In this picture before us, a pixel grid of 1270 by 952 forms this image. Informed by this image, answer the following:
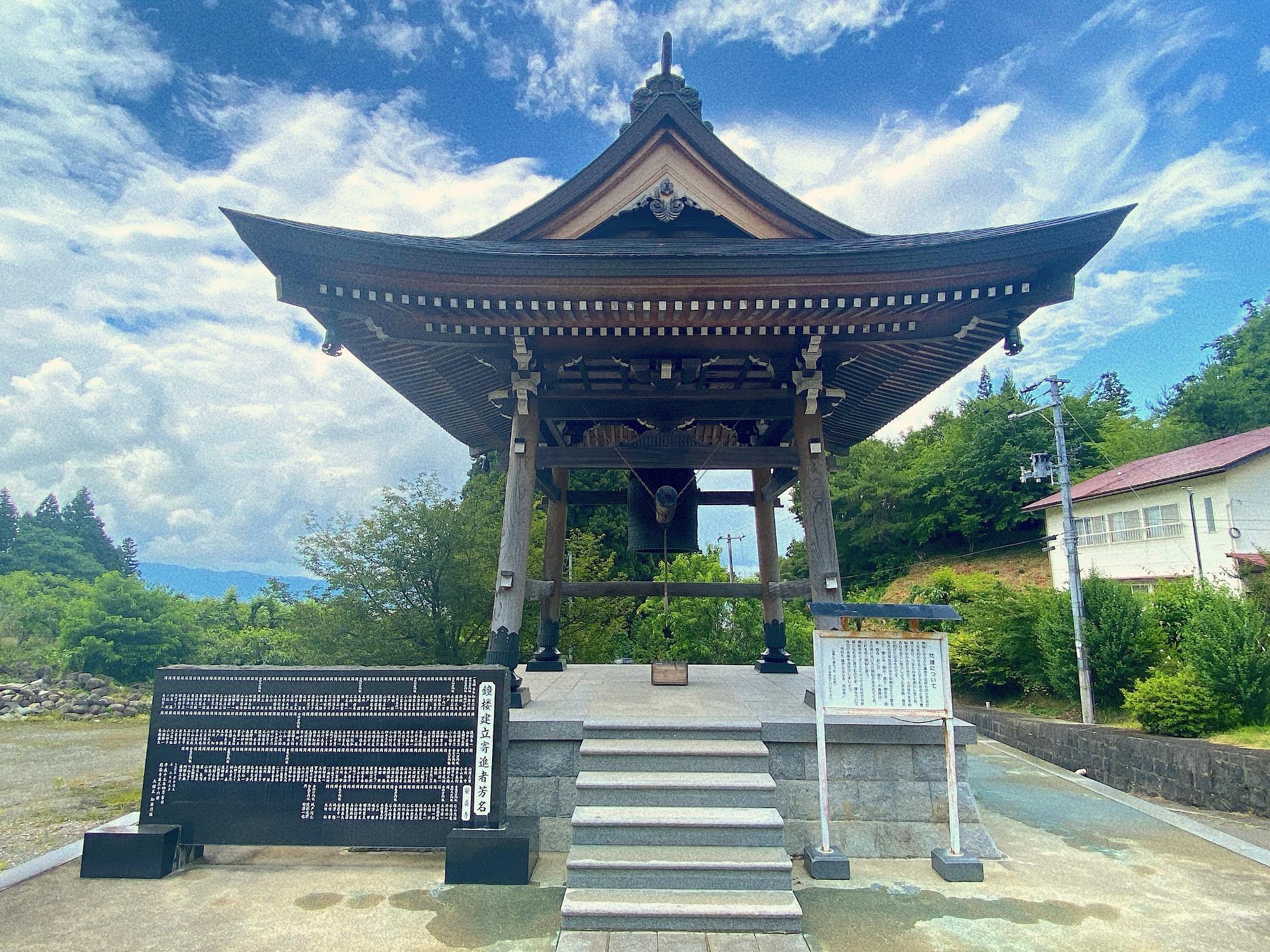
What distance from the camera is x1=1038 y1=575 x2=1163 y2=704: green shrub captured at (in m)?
17.2

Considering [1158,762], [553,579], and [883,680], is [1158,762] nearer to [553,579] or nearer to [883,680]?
[883,680]

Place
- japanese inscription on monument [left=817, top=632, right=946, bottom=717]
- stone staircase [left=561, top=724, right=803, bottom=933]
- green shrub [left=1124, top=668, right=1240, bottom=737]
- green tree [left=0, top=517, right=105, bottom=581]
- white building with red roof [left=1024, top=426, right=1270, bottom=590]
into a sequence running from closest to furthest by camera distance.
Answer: stone staircase [left=561, top=724, right=803, bottom=933] → japanese inscription on monument [left=817, top=632, right=946, bottom=717] → green shrub [left=1124, top=668, right=1240, bottom=737] → white building with red roof [left=1024, top=426, right=1270, bottom=590] → green tree [left=0, top=517, right=105, bottom=581]

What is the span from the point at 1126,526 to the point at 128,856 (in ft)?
107

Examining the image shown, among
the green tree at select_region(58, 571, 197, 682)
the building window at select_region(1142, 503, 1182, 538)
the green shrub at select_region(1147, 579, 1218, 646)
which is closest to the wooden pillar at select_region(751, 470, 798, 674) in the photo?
the green shrub at select_region(1147, 579, 1218, 646)

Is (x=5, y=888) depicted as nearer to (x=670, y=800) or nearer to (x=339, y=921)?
(x=339, y=921)

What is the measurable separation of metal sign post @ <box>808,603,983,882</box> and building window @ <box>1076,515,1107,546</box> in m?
28.3

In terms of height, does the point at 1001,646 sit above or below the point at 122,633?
above

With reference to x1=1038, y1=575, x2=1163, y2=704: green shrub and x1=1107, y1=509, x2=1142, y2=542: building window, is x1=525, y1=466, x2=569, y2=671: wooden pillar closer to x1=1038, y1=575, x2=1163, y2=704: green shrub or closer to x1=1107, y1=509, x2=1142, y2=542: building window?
x1=1038, y1=575, x2=1163, y2=704: green shrub

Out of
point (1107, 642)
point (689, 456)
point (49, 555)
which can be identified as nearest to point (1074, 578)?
point (1107, 642)

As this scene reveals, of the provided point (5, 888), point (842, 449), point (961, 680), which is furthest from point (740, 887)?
point (961, 680)

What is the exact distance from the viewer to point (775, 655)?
9.77 meters

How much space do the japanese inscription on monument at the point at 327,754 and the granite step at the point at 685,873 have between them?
0.96 metres

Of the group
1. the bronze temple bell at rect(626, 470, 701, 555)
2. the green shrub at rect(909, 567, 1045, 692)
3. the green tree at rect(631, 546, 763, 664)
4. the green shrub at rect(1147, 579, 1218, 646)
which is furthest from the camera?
the green shrub at rect(909, 567, 1045, 692)

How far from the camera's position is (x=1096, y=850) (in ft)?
17.7
